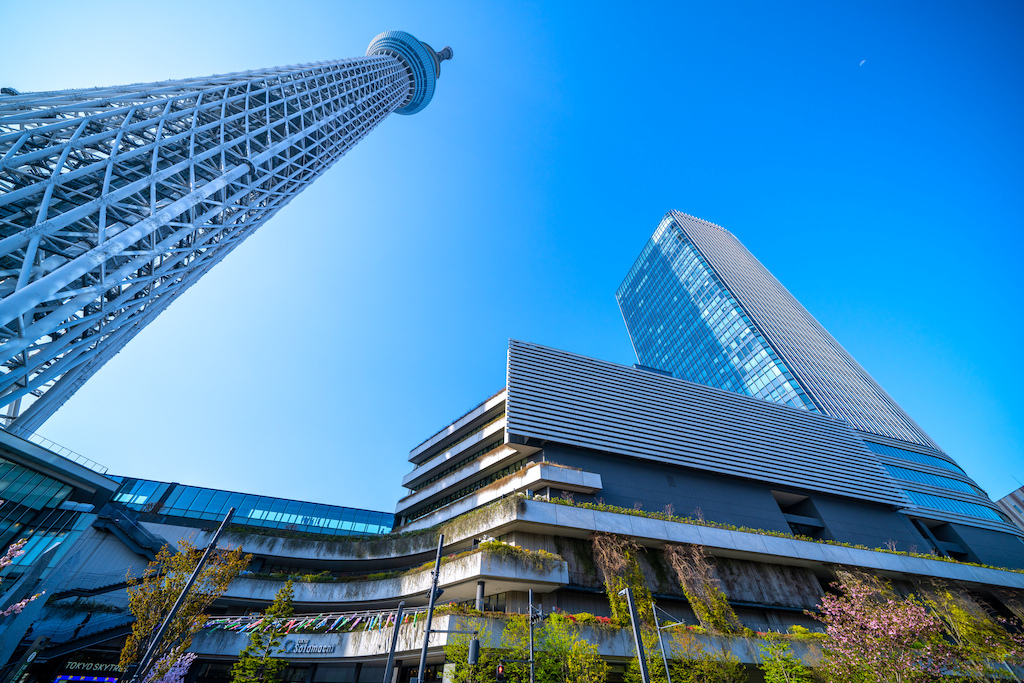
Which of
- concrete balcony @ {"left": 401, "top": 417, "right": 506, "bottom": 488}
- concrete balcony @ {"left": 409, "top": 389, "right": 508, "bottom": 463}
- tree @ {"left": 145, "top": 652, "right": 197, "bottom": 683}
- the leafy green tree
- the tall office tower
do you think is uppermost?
the tall office tower

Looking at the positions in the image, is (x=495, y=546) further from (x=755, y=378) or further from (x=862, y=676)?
(x=755, y=378)

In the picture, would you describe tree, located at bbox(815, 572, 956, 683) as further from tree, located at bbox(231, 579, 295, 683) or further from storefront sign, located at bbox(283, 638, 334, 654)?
tree, located at bbox(231, 579, 295, 683)

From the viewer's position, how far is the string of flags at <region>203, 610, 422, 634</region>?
26.4 metres

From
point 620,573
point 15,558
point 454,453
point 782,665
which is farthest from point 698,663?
point 15,558

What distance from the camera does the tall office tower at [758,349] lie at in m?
61.8

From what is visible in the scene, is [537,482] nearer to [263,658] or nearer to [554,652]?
[554,652]

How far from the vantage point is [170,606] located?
2161 cm

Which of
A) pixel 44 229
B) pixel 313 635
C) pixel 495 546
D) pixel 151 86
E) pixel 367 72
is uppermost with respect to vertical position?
pixel 367 72

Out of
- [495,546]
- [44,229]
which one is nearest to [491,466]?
[495,546]

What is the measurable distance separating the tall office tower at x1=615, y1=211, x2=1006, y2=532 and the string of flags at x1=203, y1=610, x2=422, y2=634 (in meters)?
61.9

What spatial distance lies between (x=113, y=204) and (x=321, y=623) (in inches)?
1069

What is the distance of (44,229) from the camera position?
16.7 meters

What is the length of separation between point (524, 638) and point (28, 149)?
3499cm

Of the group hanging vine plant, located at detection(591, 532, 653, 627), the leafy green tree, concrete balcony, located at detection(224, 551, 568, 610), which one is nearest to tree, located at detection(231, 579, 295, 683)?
concrete balcony, located at detection(224, 551, 568, 610)
